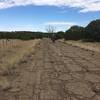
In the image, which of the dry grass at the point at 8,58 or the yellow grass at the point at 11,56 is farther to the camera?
the yellow grass at the point at 11,56

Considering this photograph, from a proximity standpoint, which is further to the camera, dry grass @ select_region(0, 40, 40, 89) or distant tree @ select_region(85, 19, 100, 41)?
distant tree @ select_region(85, 19, 100, 41)

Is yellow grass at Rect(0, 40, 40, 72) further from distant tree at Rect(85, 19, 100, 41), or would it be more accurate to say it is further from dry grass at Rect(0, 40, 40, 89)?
distant tree at Rect(85, 19, 100, 41)

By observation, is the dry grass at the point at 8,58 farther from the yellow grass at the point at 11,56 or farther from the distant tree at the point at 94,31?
the distant tree at the point at 94,31

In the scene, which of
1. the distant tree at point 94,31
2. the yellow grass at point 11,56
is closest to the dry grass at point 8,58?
the yellow grass at point 11,56

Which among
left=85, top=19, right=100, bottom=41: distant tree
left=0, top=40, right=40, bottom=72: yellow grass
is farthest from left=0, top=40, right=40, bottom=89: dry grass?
left=85, top=19, right=100, bottom=41: distant tree

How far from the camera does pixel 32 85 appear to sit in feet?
39.4

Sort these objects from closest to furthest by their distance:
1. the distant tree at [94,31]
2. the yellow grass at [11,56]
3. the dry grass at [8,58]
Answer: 1. the dry grass at [8,58]
2. the yellow grass at [11,56]
3. the distant tree at [94,31]

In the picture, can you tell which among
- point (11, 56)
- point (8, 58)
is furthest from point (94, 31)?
point (8, 58)

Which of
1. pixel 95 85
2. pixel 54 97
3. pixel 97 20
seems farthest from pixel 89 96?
pixel 97 20

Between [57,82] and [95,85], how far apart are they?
165 centimetres

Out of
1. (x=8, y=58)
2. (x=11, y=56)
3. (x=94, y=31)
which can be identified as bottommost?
(x=94, y=31)

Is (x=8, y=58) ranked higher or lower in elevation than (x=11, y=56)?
higher

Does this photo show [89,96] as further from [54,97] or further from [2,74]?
[2,74]

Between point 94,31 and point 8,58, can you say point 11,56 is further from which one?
point 94,31
